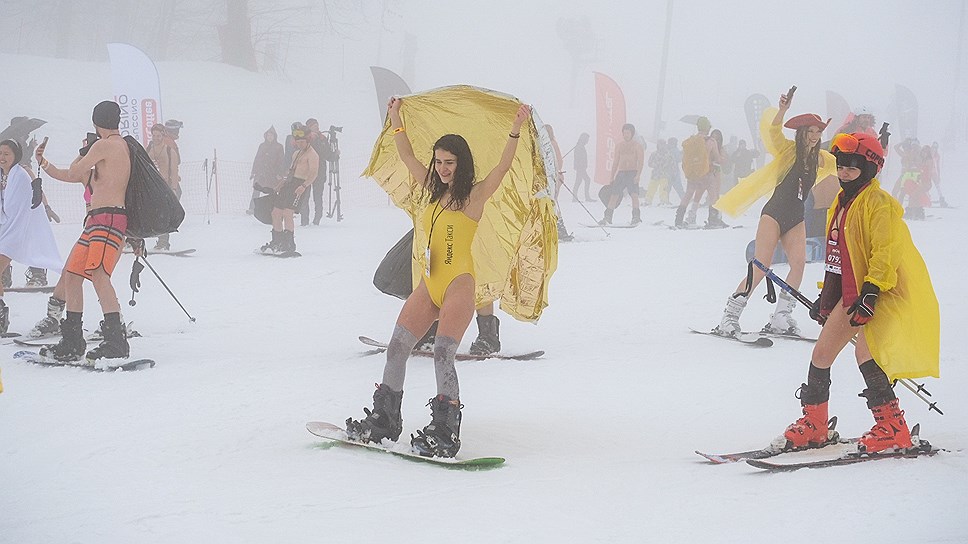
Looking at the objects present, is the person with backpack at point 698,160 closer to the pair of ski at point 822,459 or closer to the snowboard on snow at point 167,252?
the snowboard on snow at point 167,252

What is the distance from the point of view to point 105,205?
635 centimetres

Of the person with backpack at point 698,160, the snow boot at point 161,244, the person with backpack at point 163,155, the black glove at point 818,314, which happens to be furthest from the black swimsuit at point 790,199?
the person with backpack at point 698,160

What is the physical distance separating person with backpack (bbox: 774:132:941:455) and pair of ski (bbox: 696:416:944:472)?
0.09 feet

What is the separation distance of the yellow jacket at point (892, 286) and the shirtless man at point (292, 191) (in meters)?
9.52

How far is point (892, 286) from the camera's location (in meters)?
4.12

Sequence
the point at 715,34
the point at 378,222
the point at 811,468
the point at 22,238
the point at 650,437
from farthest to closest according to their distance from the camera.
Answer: the point at 715,34 → the point at 378,222 → the point at 22,238 → the point at 650,437 → the point at 811,468

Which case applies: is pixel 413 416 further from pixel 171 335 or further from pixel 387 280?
pixel 171 335

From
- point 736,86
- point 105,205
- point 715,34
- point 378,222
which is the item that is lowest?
point 378,222

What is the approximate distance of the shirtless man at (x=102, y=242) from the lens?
6.29 m

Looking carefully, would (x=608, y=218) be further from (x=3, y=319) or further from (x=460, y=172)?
(x=460, y=172)

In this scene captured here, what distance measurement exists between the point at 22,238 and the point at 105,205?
2.40 metres

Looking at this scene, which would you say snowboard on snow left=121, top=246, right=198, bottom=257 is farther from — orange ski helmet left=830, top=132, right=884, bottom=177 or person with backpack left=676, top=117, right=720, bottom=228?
orange ski helmet left=830, top=132, right=884, bottom=177

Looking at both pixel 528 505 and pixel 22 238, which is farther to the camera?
pixel 22 238

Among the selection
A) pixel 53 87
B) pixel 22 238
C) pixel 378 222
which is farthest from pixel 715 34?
pixel 22 238
